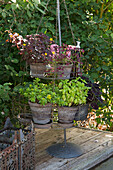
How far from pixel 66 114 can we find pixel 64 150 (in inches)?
19.0

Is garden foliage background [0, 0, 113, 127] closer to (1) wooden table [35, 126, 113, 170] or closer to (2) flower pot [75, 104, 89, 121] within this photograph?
(1) wooden table [35, 126, 113, 170]

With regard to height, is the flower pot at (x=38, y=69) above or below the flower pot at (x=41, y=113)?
above

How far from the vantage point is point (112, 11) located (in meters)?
3.19

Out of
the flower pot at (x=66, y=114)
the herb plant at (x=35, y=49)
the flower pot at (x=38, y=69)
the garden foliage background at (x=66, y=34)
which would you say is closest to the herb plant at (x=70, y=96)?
the flower pot at (x=66, y=114)

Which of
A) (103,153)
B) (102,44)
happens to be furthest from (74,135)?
(102,44)

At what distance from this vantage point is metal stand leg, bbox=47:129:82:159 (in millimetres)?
2426

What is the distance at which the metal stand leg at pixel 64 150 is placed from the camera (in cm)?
243

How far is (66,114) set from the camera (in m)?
2.22

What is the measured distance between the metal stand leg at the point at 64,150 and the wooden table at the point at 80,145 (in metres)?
0.05

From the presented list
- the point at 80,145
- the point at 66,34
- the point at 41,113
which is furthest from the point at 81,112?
the point at 66,34

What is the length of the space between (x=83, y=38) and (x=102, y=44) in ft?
0.74

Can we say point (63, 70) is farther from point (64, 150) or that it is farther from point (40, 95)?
point (64, 150)

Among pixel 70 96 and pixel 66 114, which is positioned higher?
pixel 70 96

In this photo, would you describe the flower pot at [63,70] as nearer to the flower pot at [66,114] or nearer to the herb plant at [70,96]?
the herb plant at [70,96]
